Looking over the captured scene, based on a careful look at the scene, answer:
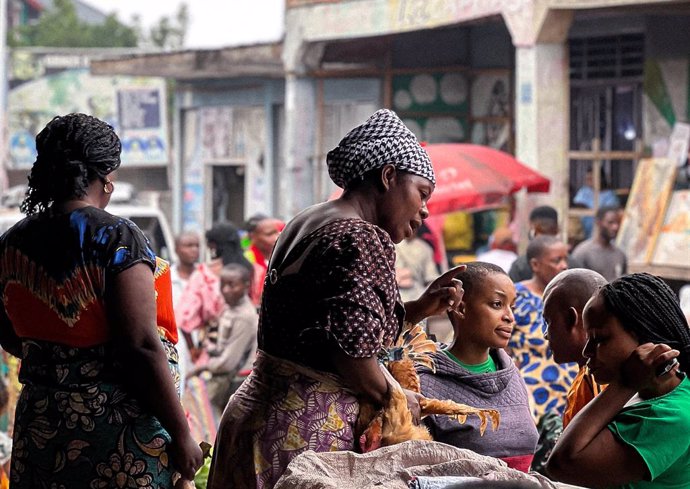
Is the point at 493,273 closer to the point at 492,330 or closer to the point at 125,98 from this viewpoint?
the point at 492,330

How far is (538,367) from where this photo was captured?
612 centimetres

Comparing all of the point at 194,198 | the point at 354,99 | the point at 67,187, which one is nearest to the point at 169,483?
the point at 67,187

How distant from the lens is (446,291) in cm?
391

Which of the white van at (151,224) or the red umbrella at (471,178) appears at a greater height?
the red umbrella at (471,178)

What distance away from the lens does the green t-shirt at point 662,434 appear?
2.90 metres

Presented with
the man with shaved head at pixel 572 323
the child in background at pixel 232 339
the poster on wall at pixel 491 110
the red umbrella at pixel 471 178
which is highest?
the poster on wall at pixel 491 110

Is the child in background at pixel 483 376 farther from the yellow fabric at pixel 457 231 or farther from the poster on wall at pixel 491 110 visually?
the poster on wall at pixel 491 110

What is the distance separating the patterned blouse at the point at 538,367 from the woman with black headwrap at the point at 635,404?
9.65 ft

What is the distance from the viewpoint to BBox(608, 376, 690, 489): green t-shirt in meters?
2.90

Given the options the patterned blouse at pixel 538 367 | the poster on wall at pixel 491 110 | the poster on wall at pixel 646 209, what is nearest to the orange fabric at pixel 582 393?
the patterned blouse at pixel 538 367

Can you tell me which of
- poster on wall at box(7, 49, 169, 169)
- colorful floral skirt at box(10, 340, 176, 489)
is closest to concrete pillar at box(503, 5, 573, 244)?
colorful floral skirt at box(10, 340, 176, 489)

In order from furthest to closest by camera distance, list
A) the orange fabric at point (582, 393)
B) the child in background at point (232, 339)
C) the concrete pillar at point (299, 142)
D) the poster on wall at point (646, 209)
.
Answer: the concrete pillar at point (299, 142) → the poster on wall at point (646, 209) → the child in background at point (232, 339) → the orange fabric at point (582, 393)

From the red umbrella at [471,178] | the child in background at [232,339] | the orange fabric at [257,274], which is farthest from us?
the red umbrella at [471,178]

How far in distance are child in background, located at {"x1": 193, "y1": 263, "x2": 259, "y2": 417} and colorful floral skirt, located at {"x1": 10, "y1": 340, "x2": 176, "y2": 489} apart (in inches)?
177
